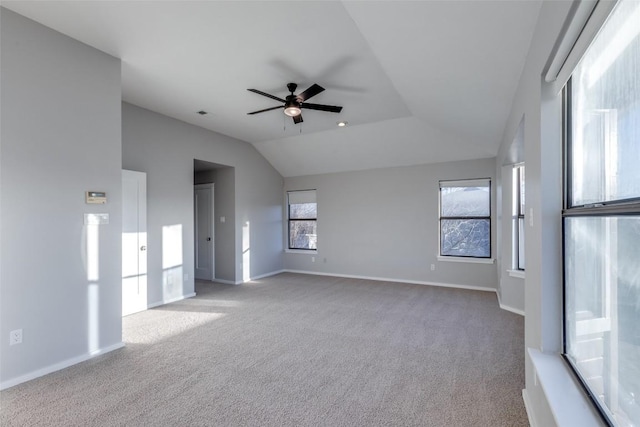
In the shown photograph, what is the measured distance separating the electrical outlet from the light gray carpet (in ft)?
1.15

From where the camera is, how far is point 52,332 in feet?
8.77

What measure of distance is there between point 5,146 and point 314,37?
2.71 m

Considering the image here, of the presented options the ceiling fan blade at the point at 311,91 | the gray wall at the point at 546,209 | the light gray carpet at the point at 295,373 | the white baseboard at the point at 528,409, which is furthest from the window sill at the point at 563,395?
the ceiling fan blade at the point at 311,91

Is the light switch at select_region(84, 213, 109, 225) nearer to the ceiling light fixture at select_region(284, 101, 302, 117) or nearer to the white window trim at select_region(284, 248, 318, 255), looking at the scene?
the ceiling light fixture at select_region(284, 101, 302, 117)

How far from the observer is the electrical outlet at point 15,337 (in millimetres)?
2438

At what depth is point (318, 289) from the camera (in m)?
5.74

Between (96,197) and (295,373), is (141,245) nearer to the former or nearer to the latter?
(96,197)

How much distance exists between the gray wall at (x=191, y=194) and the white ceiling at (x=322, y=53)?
425 mm

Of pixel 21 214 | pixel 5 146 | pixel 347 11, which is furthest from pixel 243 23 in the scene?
pixel 21 214

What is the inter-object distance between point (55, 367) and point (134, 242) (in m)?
2.00

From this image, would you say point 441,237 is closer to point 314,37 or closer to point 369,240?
point 369,240

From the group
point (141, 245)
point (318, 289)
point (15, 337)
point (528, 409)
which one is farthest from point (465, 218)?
point (15, 337)

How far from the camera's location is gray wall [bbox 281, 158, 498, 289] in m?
5.82

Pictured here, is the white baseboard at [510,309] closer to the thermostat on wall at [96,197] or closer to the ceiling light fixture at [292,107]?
the ceiling light fixture at [292,107]
